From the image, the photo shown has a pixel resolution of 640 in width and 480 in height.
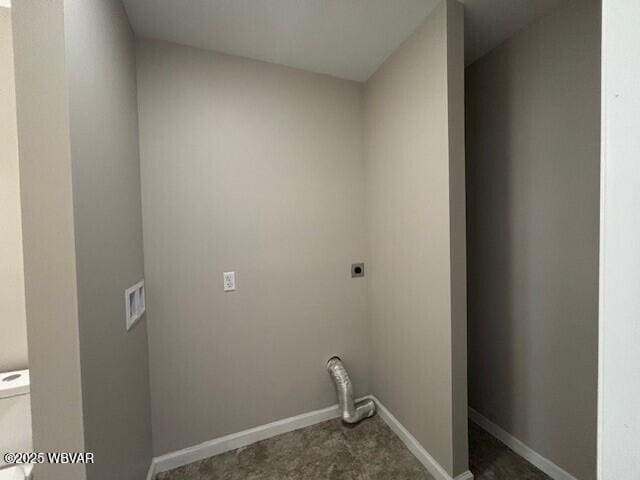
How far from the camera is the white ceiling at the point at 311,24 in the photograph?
1.27 meters

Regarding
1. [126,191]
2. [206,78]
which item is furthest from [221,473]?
[206,78]

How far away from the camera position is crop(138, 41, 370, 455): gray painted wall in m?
1.47

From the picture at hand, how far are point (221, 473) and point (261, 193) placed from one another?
1.68 meters

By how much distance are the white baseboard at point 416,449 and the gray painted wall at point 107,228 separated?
1.48 m

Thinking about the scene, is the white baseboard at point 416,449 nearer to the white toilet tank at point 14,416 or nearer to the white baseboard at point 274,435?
the white baseboard at point 274,435

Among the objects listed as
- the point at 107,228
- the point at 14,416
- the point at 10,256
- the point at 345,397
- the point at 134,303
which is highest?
the point at 107,228

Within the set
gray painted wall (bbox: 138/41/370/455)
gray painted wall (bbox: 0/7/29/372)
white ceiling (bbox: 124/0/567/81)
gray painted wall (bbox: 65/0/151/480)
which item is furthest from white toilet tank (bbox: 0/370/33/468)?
white ceiling (bbox: 124/0/567/81)

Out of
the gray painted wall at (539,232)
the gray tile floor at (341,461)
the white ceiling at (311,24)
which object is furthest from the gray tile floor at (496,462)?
the white ceiling at (311,24)

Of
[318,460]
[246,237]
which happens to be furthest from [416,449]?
[246,237]

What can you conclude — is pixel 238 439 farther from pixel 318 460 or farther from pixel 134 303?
pixel 134 303

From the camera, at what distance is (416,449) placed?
4.96 ft

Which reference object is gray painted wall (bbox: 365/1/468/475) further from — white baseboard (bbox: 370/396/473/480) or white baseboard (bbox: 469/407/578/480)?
white baseboard (bbox: 469/407/578/480)

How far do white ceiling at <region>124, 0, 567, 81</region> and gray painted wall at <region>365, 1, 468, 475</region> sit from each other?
15 centimetres

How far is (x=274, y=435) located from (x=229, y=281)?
3.62 feet
